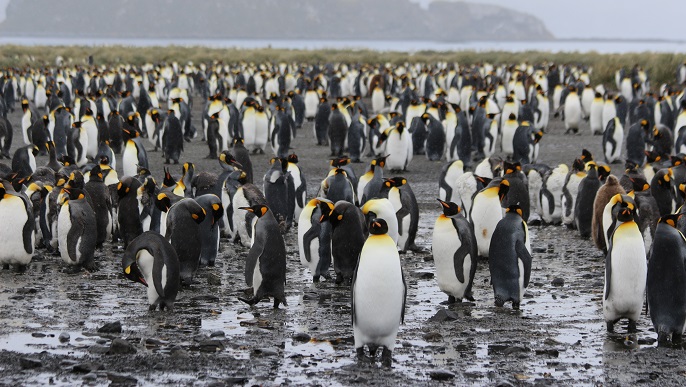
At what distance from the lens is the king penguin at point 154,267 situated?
6633 mm

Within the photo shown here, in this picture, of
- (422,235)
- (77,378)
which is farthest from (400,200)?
(77,378)

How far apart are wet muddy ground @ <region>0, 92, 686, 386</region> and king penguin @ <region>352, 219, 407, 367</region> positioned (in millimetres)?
180

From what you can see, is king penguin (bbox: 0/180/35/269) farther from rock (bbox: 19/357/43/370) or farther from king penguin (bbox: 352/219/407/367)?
king penguin (bbox: 352/219/407/367)

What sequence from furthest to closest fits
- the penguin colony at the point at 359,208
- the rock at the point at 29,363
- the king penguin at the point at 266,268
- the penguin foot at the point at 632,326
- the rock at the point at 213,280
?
the rock at the point at 213,280
the king penguin at the point at 266,268
the penguin foot at the point at 632,326
the penguin colony at the point at 359,208
the rock at the point at 29,363

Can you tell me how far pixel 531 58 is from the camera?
45.0 metres

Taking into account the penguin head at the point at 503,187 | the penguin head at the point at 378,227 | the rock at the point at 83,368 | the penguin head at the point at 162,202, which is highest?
the penguin head at the point at 378,227

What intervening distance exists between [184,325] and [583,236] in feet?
17.1

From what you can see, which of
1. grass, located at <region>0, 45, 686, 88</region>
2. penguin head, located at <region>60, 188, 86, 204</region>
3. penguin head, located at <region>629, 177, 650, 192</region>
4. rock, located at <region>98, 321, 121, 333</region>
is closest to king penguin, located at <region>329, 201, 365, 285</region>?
rock, located at <region>98, 321, 121, 333</region>

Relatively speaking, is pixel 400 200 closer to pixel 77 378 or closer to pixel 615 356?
pixel 615 356

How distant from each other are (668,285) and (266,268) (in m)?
2.77

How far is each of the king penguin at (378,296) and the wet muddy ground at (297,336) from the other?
180 mm

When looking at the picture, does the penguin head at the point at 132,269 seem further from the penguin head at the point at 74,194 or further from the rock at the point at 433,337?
the rock at the point at 433,337

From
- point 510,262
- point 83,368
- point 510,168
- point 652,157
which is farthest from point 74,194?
point 652,157

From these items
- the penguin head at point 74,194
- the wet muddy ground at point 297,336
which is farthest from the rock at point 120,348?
the penguin head at point 74,194
